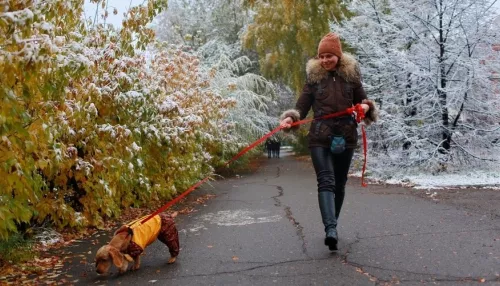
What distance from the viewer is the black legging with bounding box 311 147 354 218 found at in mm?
4801

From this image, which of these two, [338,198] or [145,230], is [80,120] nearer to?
[145,230]

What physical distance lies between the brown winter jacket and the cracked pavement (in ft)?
3.68

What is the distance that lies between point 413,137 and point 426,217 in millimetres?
5796

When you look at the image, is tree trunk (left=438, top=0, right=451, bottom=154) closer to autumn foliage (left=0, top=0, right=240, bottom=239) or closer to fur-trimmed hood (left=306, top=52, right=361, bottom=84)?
autumn foliage (left=0, top=0, right=240, bottom=239)

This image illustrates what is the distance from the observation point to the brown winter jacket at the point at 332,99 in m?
4.86

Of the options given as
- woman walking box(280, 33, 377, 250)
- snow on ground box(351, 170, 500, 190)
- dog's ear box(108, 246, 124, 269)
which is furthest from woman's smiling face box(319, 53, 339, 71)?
snow on ground box(351, 170, 500, 190)

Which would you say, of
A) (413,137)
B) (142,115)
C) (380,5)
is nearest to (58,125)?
(142,115)

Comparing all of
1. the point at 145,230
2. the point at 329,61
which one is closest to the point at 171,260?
the point at 145,230

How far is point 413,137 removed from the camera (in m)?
12.1

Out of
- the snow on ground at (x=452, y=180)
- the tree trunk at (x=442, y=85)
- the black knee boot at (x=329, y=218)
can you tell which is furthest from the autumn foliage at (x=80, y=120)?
the tree trunk at (x=442, y=85)

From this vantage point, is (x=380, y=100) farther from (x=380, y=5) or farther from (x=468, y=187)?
(x=468, y=187)

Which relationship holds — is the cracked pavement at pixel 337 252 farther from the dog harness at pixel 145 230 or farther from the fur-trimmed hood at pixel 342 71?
the fur-trimmed hood at pixel 342 71

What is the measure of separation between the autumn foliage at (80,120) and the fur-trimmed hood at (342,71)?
2138 millimetres

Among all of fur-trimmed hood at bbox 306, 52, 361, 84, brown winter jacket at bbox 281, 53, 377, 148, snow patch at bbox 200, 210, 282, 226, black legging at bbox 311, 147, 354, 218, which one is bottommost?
snow patch at bbox 200, 210, 282, 226
